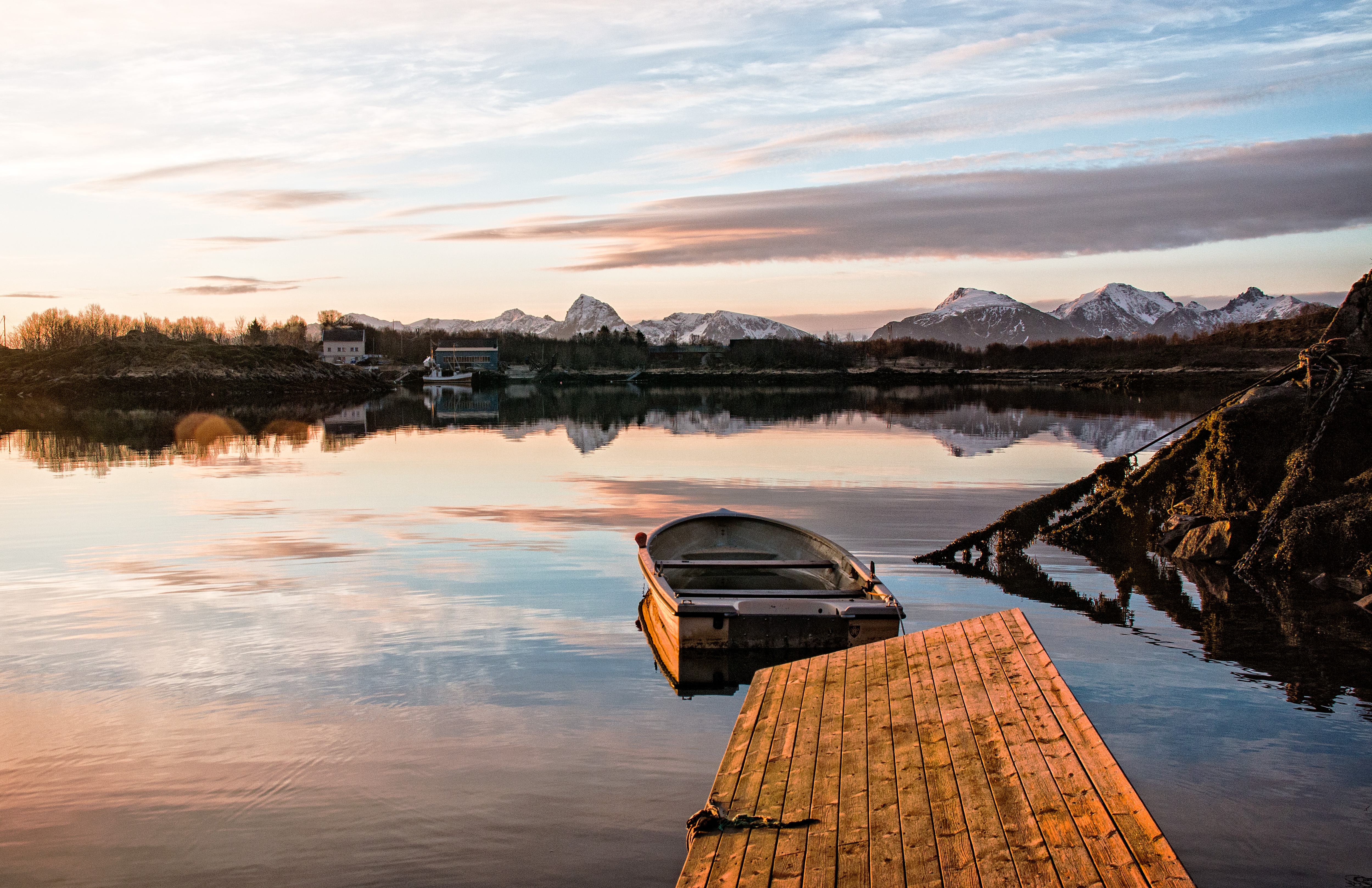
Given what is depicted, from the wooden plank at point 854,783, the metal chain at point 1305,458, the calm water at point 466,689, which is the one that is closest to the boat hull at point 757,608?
the calm water at point 466,689

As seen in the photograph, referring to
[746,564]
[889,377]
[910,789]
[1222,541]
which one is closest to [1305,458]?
[1222,541]

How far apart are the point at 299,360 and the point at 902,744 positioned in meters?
138

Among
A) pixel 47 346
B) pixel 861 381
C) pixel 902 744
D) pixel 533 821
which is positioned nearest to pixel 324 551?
pixel 533 821

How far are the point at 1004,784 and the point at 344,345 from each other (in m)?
194

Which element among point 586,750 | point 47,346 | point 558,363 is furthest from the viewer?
point 558,363

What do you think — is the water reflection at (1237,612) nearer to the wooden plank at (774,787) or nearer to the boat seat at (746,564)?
the boat seat at (746,564)

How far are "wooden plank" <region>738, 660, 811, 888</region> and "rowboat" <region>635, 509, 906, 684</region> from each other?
5.85 ft

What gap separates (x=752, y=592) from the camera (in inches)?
530

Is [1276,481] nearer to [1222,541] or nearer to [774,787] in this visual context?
[1222,541]

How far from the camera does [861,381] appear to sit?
6580 inches

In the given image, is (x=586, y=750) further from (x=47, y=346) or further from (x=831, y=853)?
(x=47, y=346)

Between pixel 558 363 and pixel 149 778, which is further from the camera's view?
pixel 558 363

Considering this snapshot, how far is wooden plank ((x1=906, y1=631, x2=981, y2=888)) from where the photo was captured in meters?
5.90

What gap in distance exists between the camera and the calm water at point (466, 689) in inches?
309
